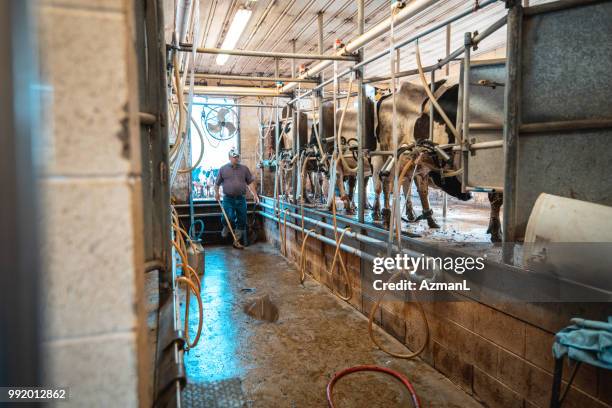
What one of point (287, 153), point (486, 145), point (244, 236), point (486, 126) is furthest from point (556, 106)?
point (244, 236)

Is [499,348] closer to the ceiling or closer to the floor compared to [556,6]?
closer to the floor

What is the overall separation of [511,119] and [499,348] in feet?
4.40

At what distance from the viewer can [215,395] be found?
246 cm

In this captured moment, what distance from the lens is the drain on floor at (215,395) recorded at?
2348mm

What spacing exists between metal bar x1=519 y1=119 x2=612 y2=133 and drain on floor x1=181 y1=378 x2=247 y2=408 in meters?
2.32

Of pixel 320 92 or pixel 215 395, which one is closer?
pixel 215 395

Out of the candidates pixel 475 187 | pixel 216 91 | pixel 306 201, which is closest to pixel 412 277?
pixel 475 187

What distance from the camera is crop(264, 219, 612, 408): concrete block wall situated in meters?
1.85

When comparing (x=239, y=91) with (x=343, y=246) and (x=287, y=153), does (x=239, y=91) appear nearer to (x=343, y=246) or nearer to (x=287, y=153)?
(x=287, y=153)

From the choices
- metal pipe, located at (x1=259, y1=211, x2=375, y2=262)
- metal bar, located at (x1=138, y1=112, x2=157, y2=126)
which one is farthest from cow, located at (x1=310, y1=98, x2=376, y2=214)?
metal bar, located at (x1=138, y1=112, x2=157, y2=126)

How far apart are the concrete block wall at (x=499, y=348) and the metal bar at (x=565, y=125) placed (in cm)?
87

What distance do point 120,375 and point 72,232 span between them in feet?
0.75

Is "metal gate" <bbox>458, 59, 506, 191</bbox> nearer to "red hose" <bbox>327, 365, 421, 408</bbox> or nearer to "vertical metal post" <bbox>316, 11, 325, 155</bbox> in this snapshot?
"red hose" <bbox>327, 365, 421, 408</bbox>

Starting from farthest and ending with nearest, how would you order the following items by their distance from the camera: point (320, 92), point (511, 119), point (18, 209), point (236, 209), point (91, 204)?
point (236, 209), point (320, 92), point (511, 119), point (91, 204), point (18, 209)
